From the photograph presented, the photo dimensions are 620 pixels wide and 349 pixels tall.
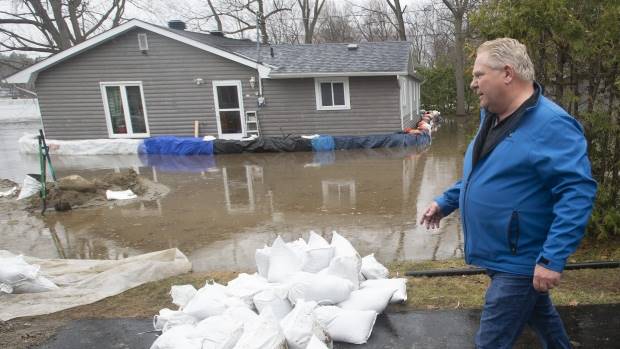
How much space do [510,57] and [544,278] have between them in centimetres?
91

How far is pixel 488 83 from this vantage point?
1.87 metres

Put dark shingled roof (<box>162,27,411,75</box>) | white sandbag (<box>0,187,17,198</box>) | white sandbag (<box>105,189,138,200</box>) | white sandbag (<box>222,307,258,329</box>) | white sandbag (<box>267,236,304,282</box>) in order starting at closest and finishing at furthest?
white sandbag (<box>222,307,258,329</box>) → white sandbag (<box>267,236,304,282</box>) → white sandbag (<box>105,189,138,200</box>) → white sandbag (<box>0,187,17,198</box>) → dark shingled roof (<box>162,27,411,75</box>)

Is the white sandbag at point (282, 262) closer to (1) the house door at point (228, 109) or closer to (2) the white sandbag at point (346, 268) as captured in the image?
(2) the white sandbag at point (346, 268)

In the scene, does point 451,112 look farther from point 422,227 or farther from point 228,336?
point 228,336

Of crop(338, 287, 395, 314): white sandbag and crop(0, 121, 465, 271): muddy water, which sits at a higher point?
crop(338, 287, 395, 314): white sandbag

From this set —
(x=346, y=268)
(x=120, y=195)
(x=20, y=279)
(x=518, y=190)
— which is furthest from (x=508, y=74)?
(x=120, y=195)

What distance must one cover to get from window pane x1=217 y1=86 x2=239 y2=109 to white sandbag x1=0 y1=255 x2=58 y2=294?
11.2m

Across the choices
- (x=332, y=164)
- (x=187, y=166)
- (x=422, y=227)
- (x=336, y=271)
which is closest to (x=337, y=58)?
(x=332, y=164)

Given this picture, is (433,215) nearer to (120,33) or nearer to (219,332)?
(219,332)

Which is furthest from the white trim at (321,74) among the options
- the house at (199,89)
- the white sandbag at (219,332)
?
the white sandbag at (219,332)

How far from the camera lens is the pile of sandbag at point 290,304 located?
2.57m

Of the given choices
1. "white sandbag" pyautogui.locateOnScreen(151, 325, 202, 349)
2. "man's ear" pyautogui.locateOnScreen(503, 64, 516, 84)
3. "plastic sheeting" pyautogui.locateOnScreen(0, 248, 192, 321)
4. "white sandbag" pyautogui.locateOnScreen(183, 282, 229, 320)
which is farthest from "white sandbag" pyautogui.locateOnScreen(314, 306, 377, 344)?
"plastic sheeting" pyautogui.locateOnScreen(0, 248, 192, 321)

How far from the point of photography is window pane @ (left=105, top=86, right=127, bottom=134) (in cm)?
1502

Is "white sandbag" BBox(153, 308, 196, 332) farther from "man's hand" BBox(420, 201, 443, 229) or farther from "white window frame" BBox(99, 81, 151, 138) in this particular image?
"white window frame" BBox(99, 81, 151, 138)
